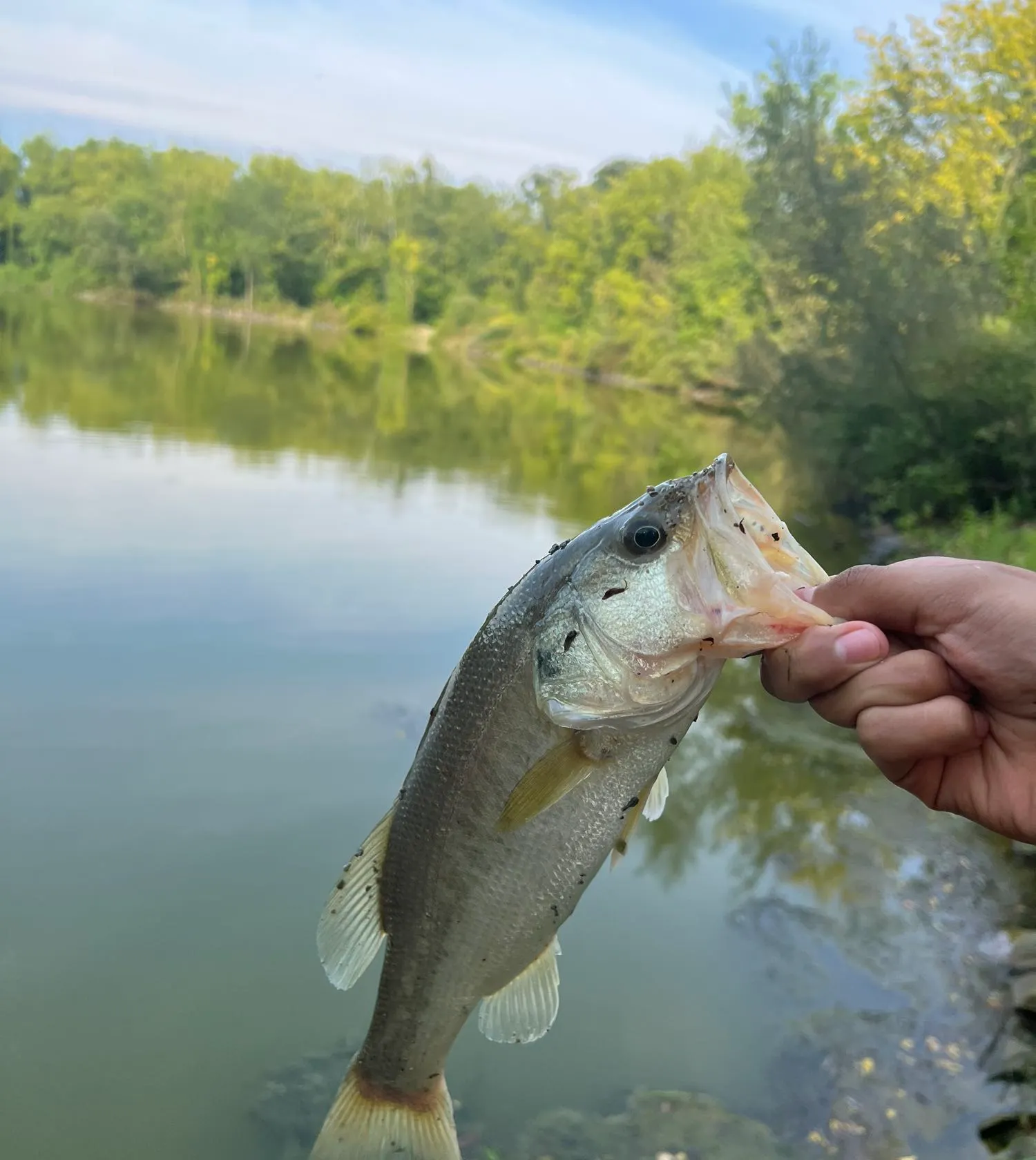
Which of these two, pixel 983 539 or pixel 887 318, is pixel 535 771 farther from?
pixel 887 318

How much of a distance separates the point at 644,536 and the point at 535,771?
1.68 feet

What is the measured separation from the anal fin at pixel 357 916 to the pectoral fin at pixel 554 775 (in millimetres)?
411

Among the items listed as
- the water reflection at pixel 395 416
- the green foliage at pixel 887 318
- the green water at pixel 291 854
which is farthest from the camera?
the water reflection at pixel 395 416

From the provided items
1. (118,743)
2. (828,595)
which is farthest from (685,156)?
(828,595)

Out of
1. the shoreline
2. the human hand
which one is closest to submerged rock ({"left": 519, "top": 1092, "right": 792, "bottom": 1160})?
the human hand

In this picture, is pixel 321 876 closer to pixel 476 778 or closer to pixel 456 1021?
pixel 456 1021

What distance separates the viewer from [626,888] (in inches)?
247

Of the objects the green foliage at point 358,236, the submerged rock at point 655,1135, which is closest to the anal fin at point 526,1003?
the submerged rock at point 655,1135

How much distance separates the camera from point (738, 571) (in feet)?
5.96

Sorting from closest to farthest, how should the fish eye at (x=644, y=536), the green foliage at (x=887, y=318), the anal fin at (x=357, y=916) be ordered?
the fish eye at (x=644, y=536) < the anal fin at (x=357, y=916) < the green foliage at (x=887, y=318)

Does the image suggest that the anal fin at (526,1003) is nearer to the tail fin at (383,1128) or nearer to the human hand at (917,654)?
the tail fin at (383,1128)

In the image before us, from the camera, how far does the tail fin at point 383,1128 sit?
231 cm

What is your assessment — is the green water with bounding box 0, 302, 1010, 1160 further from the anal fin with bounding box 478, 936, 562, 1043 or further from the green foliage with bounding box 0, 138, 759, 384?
the green foliage with bounding box 0, 138, 759, 384

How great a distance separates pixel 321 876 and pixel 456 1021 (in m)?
3.98
